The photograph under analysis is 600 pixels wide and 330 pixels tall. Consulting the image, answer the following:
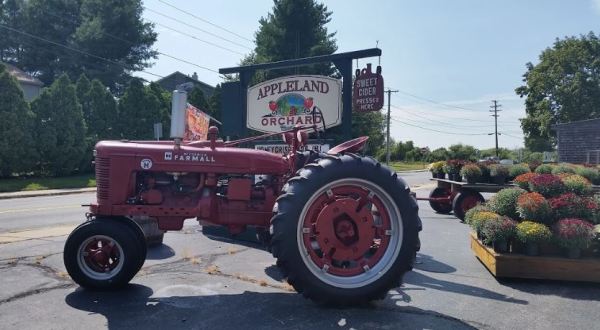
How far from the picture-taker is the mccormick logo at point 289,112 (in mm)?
8589

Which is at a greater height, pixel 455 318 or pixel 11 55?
pixel 11 55

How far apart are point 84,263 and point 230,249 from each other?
99.9 inches

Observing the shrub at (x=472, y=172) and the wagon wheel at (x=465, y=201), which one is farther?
the wagon wheel at (x=465, y=201)

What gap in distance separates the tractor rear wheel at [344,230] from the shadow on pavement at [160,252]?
258 centimetres

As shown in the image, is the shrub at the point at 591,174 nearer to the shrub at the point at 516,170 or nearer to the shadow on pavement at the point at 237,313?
the shrub at the point at 516,170

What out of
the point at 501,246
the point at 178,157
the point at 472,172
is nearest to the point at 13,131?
the point at 472,172

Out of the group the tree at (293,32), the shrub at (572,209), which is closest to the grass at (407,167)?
the tree at (293,32)

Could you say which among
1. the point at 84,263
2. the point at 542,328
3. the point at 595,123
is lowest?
the point at 542,328

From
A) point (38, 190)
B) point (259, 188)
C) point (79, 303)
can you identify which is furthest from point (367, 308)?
point (38, 190)

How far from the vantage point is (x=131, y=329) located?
3760 mm

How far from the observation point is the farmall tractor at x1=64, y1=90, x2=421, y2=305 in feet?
14.0

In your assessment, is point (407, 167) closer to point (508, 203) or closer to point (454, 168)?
point (454, 168)

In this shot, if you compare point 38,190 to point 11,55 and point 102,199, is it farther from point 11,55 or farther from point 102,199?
point 11,55

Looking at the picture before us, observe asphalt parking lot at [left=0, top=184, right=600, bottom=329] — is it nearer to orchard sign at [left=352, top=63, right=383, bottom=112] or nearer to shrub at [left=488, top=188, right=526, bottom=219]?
shrub at [left=488, top=188, right=526, bottom=219]
